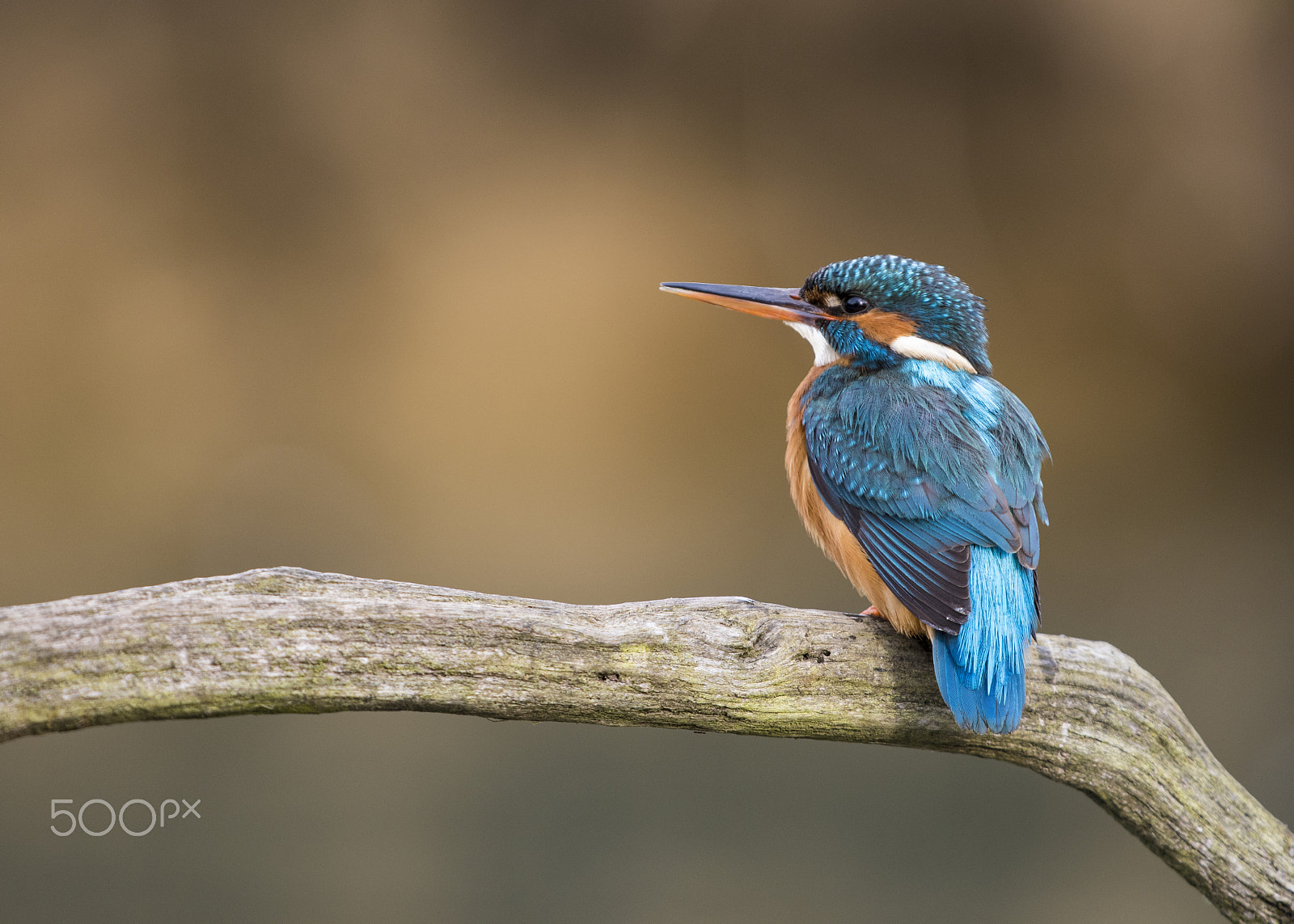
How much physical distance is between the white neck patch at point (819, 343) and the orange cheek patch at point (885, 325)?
7 cm

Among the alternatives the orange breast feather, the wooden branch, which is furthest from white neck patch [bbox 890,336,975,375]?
the wooden branch

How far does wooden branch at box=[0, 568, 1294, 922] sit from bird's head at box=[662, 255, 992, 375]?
429 mm

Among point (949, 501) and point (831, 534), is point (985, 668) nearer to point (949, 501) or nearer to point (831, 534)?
point (949, 501)

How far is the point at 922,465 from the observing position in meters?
1.39

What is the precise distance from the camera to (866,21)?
8.98 feet

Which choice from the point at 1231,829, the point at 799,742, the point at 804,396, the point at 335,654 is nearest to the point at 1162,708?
the point at 1231,829

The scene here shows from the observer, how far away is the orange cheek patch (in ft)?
5.16

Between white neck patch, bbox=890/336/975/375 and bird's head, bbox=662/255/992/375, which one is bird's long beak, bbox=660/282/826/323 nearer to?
bird's head, bbox=662/255/992/375

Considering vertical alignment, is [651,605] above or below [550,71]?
below

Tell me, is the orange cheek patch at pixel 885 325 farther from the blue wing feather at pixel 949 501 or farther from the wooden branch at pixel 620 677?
the wooden branch at pixel 620 677

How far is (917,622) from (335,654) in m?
0.69

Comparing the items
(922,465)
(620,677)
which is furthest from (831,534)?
(620,677)

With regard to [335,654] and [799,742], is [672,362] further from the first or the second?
[335,654]

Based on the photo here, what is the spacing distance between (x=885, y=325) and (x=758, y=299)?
0.67 ft
